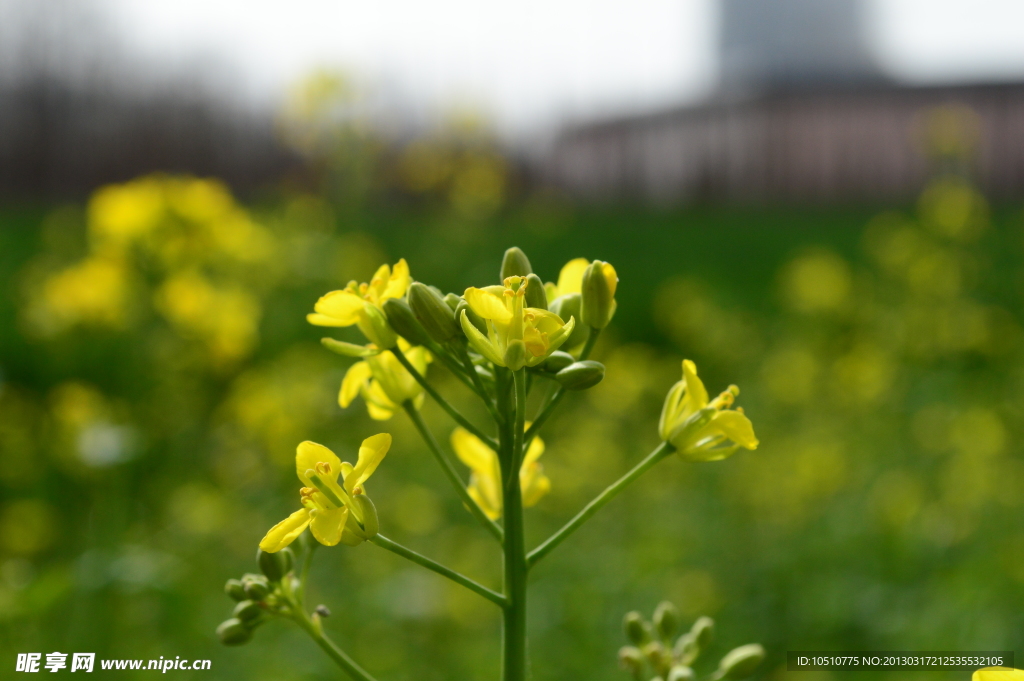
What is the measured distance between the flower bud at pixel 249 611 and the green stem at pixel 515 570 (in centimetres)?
26

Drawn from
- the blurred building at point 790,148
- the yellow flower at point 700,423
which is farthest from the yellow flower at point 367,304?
the blurred building at point 790,148

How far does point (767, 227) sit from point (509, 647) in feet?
36.0

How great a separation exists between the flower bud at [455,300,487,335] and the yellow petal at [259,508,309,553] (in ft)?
0.76

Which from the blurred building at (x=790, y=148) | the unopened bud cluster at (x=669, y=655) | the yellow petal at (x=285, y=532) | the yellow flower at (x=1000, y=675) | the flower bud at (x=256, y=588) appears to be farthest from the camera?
the blurred building at (x=790, y=148)

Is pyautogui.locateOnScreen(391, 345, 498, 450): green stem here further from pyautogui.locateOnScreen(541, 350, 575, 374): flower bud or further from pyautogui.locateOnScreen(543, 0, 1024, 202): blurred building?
pyautogui.locateOnScreen(543, 0, 1024, 202): blurred building

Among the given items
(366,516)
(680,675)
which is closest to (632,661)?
(680,675)

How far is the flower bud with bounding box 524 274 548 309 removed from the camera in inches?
31.3

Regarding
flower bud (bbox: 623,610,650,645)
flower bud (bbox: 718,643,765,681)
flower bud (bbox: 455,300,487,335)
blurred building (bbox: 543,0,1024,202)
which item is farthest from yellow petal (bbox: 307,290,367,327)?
blurred building (bbox: 543,0,1024,202)

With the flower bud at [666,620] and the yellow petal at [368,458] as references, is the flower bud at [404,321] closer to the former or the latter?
the yellow petal at [368,458]

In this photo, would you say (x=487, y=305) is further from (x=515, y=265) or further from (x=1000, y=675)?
(x=1000, y=675)

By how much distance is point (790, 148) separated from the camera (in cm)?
1730

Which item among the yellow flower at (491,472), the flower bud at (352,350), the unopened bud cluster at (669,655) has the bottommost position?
the unopened bud cluster at (669,655)

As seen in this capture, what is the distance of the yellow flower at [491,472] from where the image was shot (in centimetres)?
92

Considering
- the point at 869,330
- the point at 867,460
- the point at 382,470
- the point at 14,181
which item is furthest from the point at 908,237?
the point at 14,181
